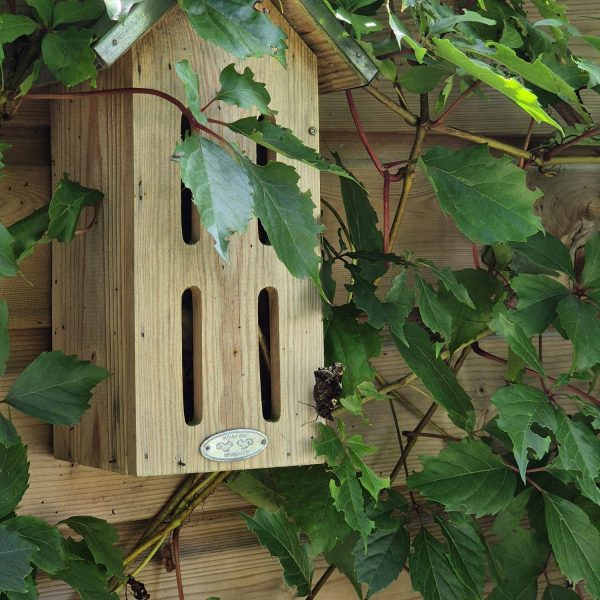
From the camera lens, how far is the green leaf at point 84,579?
3.26ft

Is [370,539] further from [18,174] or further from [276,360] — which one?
[18,174]

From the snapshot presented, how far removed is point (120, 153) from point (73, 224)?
8 centimetres

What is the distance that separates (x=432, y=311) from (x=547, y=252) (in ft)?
0.79

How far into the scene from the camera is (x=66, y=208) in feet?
3.11

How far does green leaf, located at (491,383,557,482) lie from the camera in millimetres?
1044

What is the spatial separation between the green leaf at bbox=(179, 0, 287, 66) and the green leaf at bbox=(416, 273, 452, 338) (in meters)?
0.35

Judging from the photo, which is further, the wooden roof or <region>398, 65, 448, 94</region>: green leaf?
<region>398, 65, 448, 94</region>: green leaf

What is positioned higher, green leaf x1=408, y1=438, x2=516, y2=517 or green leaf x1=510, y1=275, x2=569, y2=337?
green leaf x1=510, y1=275, x2=569, y2=337

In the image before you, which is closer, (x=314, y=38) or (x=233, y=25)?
(x=233, y=25)

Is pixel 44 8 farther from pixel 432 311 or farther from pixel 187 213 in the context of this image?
pixel 432 311

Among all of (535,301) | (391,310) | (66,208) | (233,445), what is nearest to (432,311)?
(391,310)

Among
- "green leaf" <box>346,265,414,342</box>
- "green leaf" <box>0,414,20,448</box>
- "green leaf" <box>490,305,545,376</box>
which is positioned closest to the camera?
"green leaf" <box>0,414,20,448</box>

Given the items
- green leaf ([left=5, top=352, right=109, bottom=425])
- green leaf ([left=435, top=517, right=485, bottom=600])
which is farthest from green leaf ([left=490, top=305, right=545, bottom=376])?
green leaf ([left=5, top=352, right=109, bottom=425])

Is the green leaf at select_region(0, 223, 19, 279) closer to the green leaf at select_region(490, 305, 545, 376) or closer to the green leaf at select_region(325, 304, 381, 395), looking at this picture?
the green leaf at select_region(325, 304, 381, 395)
